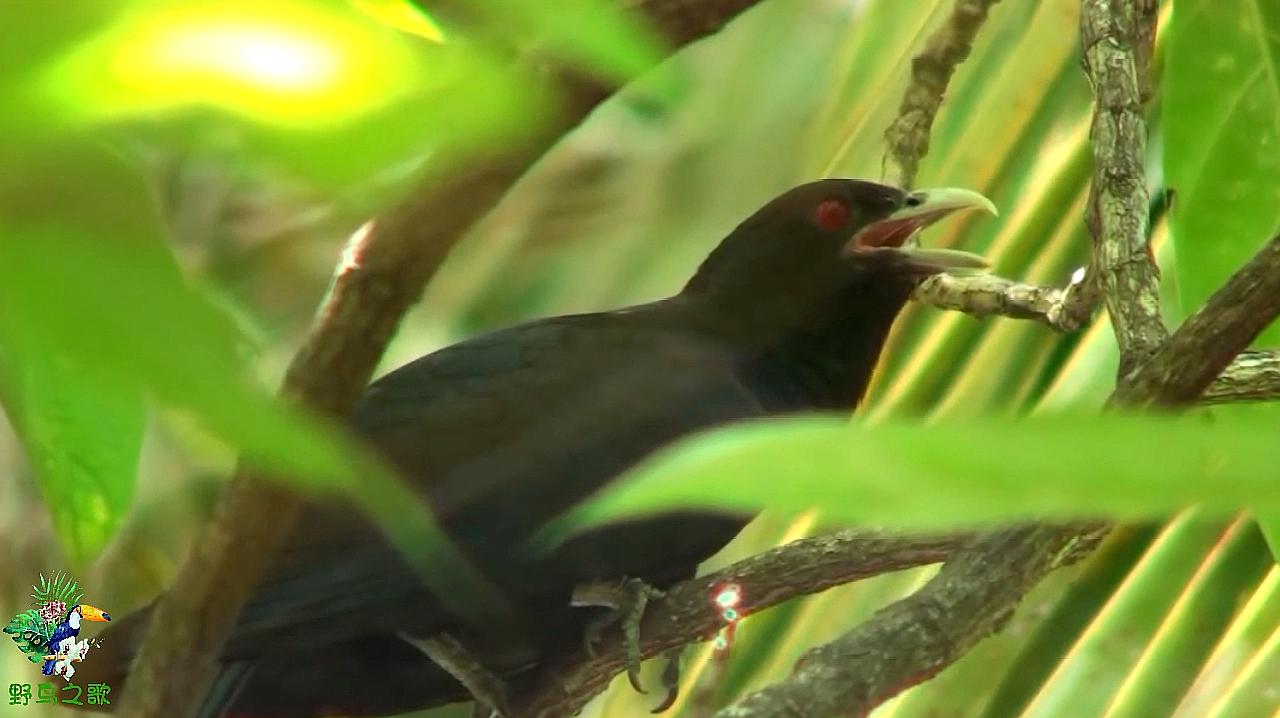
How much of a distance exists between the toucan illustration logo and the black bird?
4 centimetres

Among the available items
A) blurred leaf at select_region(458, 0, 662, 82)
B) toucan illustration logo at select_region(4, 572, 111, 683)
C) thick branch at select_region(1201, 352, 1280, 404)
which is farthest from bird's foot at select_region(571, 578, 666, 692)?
blurred leaf at select_region(458, 0, 662, 82)

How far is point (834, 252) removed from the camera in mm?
3002

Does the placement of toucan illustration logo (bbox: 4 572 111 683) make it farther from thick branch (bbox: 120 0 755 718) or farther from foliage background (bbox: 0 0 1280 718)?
thick branch (bbox: 120 0 755 718)

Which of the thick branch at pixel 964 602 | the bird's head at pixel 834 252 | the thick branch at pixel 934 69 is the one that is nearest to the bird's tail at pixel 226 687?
the thick branch at pixel 964 602

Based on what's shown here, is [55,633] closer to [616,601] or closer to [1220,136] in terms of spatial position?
[616,601]

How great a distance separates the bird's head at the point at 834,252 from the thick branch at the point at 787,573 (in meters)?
1.02

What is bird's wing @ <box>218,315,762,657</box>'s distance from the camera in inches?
89.9

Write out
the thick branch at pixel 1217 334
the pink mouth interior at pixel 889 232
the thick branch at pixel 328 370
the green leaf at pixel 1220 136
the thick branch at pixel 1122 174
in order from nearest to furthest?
the thick branch at pixel 328 370
the thick branch at pixel 1217 334
the thick branch at pixel 1122 174
the green leaf at pixel 1220 136
the pink mouth interior at pixel 889 232

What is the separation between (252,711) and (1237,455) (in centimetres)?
232

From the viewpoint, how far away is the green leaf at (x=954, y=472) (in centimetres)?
27

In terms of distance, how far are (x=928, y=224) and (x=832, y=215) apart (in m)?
0.20

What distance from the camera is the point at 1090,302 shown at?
1.92 meters

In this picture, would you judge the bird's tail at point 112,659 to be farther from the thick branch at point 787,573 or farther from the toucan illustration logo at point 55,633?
the thick branch at point 787,573

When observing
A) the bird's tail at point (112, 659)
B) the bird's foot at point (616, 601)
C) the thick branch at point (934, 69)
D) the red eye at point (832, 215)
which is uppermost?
the red eye at point (832, 215)
